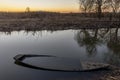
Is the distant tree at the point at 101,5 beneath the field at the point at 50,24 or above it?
above

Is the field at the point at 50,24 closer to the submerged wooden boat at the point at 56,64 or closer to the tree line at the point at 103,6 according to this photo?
the tree line at the point at 103,6

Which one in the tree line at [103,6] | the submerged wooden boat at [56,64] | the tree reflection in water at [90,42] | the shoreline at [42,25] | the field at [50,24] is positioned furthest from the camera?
the tree line at [103,6]

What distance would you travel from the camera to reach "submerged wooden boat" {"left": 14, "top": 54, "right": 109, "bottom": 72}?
14.4 metres

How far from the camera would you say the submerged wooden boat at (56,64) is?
14.4 meters

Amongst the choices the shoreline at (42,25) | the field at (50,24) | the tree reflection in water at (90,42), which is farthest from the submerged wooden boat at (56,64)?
the field at (50,24)

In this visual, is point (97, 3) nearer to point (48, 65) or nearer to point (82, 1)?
point (82, 1)

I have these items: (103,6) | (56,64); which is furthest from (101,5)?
(56,64)

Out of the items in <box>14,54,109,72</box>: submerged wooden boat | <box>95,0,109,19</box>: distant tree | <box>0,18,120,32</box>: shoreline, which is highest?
<box>95,0,109,19</box>: distant tree

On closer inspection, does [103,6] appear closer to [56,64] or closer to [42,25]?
[42,25]

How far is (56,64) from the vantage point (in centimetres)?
1573

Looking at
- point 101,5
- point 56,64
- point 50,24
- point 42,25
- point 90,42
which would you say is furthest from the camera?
point 101,5

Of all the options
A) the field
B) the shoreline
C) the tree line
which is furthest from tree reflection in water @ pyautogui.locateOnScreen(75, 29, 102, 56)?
the tree line

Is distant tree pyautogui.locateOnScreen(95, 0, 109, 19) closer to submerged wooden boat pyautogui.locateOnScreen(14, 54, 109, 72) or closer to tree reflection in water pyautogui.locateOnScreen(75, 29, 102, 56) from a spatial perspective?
tree reflection in water pyautogui.locateOnScreen(75, 29, 102, 56)

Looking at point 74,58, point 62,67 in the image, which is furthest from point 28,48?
point 62,67
